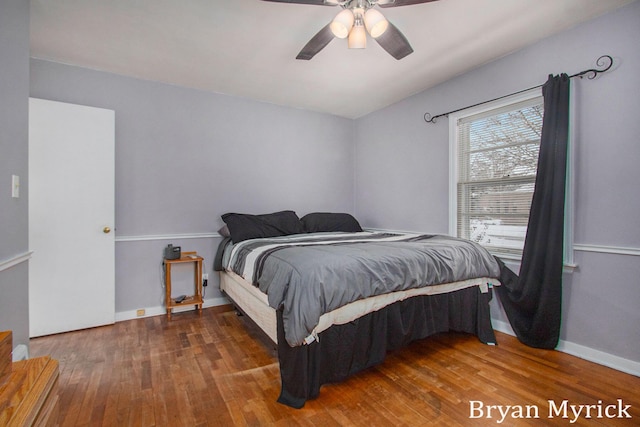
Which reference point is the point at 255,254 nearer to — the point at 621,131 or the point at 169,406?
the point at 169,406

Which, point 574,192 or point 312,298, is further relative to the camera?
point 574,192

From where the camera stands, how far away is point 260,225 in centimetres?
312

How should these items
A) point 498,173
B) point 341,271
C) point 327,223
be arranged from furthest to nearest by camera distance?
point 327,223, point 498,173, point 341,271

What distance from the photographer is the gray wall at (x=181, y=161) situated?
9.40ft

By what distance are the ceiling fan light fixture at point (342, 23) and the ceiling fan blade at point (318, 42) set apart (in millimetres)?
58

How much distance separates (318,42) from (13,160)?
1853 mm

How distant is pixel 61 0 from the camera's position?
1.89 m

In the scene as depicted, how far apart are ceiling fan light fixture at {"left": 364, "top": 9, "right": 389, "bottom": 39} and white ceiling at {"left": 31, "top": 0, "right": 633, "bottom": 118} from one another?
1.08 ft

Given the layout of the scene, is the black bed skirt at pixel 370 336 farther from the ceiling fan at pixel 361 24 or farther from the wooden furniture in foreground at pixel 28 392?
the ceiling fan at pixel 361 24

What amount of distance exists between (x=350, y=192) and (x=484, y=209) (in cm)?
197

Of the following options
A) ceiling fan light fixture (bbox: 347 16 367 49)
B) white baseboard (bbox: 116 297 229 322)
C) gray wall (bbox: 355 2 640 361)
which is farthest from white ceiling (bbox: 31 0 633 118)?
white baseboard (bbox: 116 297 229 322)

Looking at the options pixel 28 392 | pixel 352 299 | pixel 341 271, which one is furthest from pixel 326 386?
pixel 28 392

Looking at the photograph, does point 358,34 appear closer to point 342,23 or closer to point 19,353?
Result: point 342,23

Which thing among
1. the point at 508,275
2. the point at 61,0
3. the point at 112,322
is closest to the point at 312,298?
the point at 508,275
